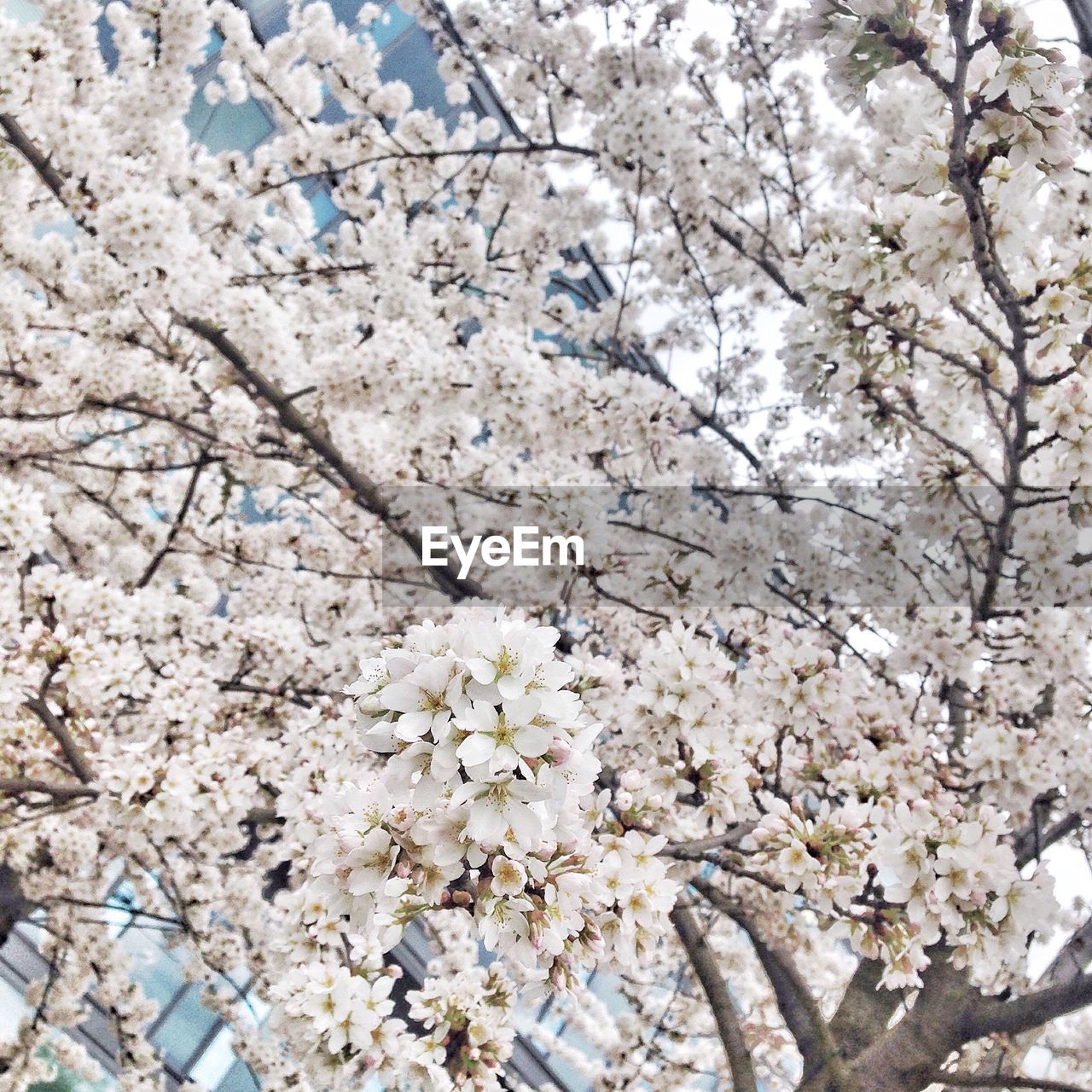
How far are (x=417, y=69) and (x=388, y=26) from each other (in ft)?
2.21

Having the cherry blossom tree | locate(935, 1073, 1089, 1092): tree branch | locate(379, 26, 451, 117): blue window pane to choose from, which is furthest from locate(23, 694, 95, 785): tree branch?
locate(379, 26, 451, 117): blue window pane

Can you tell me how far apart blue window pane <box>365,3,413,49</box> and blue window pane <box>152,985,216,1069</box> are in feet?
40.0

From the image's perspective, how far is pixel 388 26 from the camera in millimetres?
11523

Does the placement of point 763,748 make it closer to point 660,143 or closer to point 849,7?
point 849,7

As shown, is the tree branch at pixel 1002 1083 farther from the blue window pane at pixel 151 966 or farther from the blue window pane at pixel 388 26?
the blue window pane at pixel 388 26

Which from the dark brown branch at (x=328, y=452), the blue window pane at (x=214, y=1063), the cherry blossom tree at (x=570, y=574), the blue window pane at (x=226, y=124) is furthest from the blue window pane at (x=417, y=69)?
the blue window pane at (x=214, y=1063)

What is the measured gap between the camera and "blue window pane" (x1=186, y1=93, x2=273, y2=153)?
962 centimetres

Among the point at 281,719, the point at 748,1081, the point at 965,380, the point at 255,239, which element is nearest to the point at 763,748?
the point at 748,1081

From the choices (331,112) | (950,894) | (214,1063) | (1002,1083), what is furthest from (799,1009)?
(331,112)

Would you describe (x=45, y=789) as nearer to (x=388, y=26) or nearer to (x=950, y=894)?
(x=950, y=894)

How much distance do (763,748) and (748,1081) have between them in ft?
4.12

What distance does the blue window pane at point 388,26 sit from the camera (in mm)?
11211

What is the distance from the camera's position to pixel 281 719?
3873 millimetres

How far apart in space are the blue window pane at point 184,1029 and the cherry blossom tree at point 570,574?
1022mm
